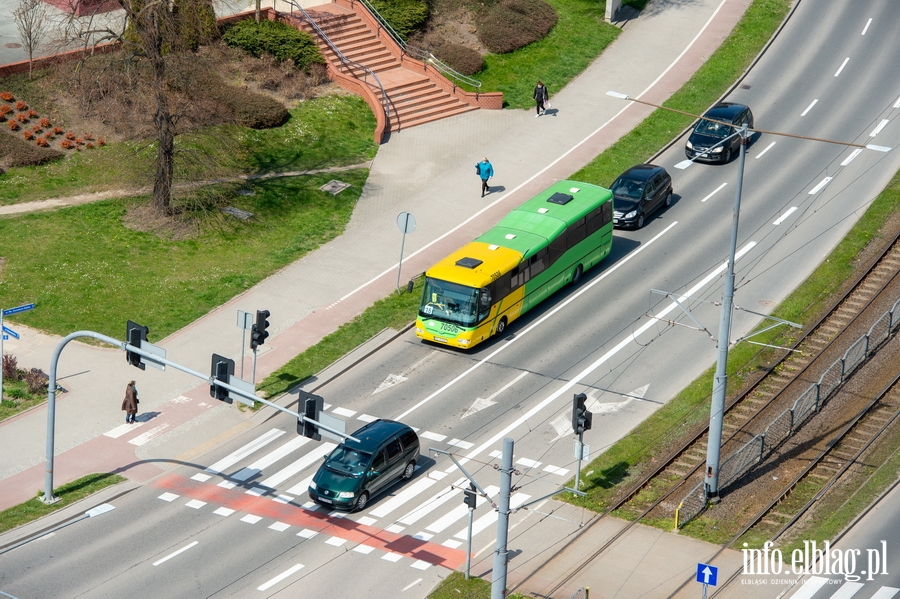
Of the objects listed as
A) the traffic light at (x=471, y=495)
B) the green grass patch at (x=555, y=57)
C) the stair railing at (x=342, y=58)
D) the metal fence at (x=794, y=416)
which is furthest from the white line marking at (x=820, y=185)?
the traffic light at (x=471, y=495)

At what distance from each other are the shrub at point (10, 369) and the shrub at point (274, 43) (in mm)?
22699

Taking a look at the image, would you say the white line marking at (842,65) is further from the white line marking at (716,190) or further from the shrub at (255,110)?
the shrub at (255,110)

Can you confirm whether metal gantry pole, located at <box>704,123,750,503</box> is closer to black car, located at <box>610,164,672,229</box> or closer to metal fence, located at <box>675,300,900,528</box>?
metal fence, located at <box>675,300,900,528</box>

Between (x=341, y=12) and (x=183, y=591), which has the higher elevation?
(x=341, y=12)

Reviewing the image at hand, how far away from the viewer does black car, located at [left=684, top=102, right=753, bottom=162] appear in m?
54.3

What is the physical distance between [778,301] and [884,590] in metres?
15.7

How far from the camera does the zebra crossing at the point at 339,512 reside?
3416 centimetres

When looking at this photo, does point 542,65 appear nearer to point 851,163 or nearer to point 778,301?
point 851,163

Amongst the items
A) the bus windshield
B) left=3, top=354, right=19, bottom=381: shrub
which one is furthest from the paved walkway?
the bus windshield

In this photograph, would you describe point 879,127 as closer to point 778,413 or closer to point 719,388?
point 778,413

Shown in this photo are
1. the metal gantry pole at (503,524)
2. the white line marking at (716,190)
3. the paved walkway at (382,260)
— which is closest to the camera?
the metal gantry pole at (503,524)

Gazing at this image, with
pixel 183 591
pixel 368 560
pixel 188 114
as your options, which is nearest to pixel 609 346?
pixel 368 560

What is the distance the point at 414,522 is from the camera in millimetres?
35094

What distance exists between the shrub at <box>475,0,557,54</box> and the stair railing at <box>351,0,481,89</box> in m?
3.37
